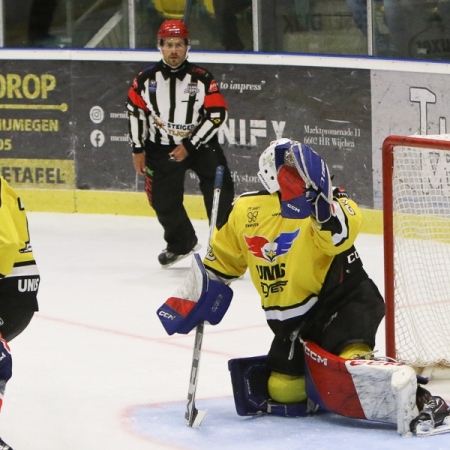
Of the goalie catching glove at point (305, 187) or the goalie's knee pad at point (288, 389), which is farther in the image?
the goalie's knee pad at point (288, 389)

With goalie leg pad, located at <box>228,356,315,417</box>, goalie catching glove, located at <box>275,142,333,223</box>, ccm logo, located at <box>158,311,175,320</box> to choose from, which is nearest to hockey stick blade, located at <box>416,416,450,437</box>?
goalie leg pad, located at <box>228,356,315,417</box>

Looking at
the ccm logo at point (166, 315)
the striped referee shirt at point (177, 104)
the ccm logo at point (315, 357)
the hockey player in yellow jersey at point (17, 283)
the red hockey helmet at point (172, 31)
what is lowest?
the ccm logo at point (315, 357)

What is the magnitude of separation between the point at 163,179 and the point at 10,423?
3.11 meters

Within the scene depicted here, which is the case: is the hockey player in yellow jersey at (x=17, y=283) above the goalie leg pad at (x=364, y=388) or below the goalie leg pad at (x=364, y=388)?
above

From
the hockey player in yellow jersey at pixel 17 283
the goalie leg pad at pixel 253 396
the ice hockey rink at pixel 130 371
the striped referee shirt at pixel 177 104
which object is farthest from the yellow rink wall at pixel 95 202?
the hockey player in yellow jersey at pixel 17 283

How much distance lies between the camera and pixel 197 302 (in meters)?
3.66

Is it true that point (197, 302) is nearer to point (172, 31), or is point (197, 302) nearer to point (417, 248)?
point (417, 248)

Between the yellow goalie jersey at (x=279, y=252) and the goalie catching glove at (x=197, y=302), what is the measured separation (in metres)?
0.11

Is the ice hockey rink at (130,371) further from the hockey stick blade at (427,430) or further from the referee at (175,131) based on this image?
the referee at (175,131)

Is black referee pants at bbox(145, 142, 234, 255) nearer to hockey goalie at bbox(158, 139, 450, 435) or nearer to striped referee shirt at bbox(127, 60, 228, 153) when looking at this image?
striped referee shirt at bbox(127, 60, 228, 153)

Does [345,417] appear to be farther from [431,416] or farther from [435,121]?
[435,121]

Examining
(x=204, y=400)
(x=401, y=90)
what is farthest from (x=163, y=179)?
(x=204, y=400)

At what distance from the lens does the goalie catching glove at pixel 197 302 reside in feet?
12.0

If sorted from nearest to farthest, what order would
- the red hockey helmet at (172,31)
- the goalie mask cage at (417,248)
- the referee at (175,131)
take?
the goalie mask cage at (417,248)
the red hockey helmet at (172,31)
the referee at (175,131)
